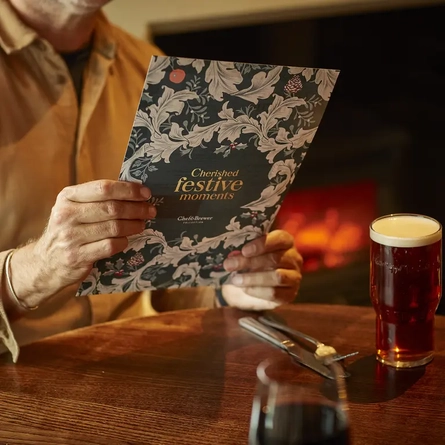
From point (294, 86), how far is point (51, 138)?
1.84ft

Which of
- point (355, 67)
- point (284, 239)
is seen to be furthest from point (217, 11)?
point (284, 239)

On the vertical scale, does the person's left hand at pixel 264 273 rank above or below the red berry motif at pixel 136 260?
below

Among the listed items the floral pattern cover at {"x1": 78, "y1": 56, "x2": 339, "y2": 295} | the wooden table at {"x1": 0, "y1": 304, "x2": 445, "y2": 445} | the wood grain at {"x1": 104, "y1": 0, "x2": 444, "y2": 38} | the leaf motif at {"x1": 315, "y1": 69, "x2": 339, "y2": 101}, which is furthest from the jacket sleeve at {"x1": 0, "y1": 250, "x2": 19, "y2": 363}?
the wood grain at {"x1": 104, "y1": 0, "x2": 444, "y2": 38}

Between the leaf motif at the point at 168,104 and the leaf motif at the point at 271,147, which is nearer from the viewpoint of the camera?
the leaf motif at the point at 168,104

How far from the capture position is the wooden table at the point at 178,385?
0.85m

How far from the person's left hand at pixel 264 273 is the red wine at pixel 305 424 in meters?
0.58

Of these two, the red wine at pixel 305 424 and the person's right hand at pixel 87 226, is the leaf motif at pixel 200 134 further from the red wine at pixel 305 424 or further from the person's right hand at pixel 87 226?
the red wine at pixel 305 424

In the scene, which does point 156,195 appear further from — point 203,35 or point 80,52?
point 203,35

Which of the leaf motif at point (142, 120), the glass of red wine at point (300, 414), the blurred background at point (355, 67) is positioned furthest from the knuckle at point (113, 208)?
the blurred background at point (355, 67)

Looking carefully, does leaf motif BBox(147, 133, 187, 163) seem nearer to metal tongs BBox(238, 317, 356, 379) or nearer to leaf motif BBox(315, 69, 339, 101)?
leaf motif BBox(315, 69, 339, 101)

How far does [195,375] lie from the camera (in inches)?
39.1

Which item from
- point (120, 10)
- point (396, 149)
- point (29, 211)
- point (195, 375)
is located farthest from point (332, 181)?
point (195, 375)

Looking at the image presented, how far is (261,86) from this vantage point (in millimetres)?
948

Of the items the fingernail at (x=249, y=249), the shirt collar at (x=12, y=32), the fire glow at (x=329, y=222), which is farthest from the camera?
the fire glow at (x=329, y=222)
